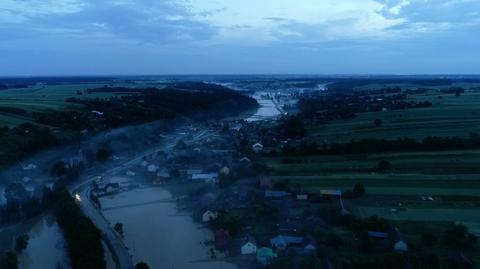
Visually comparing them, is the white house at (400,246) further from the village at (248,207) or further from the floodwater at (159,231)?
the floodwater at (159,231)

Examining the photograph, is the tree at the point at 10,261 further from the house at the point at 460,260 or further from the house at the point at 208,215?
the house at the point at 460,260

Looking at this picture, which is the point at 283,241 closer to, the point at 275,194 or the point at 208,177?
the point at 275,194

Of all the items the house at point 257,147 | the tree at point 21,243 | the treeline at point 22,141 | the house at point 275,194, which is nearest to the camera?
the tree at point 21,243

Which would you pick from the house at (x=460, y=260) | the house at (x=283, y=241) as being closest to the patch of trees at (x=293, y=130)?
the house at (x=283, y=241)

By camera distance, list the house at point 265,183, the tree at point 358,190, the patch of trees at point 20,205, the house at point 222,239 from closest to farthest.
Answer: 1. the house at point 222,239
2. the patch of trees at point 20,205
3. the tree at point 358,190
4. the house at point 265,183

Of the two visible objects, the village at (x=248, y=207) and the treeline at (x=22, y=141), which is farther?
the treeline at (x=22, y=141)

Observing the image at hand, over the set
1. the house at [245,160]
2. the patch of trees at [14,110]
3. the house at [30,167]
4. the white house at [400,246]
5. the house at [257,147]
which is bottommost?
the house at [257,147]

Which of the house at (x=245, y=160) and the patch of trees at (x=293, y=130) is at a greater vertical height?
the house at (x=245, y=160)
